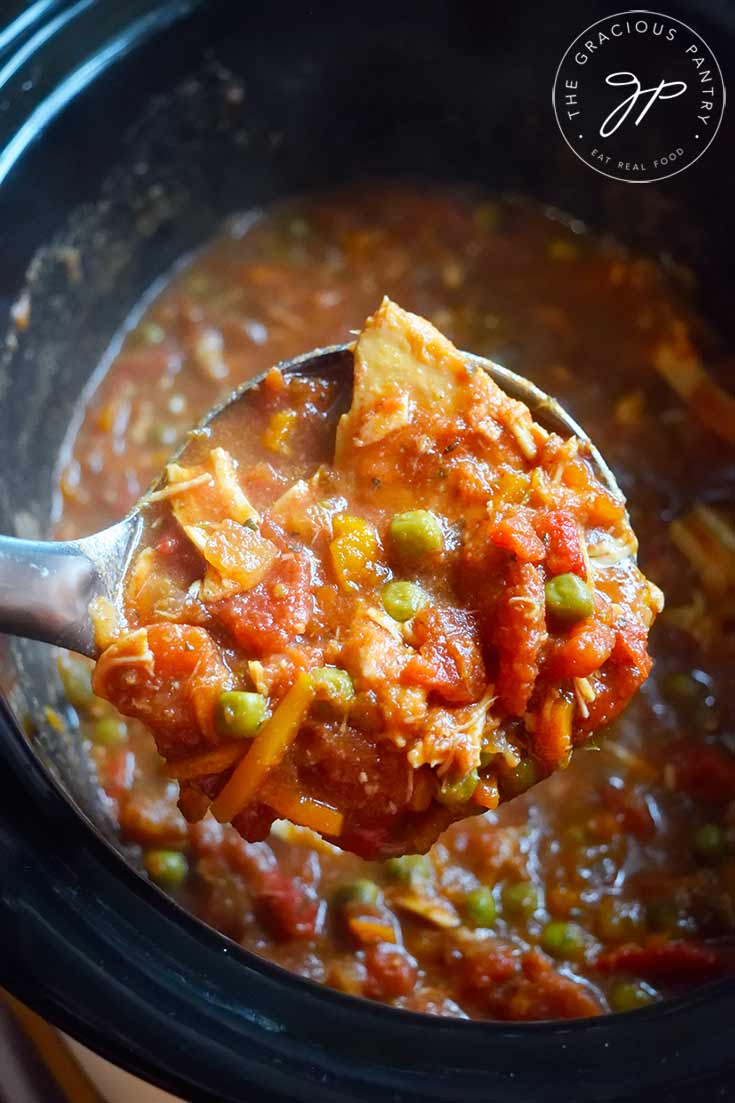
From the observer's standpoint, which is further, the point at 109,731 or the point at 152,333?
the point at 152,333

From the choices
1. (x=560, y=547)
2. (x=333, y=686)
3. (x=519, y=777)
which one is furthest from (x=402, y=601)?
(x=519, y=777)

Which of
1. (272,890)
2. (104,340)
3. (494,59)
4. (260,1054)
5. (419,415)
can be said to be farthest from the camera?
(104,340)

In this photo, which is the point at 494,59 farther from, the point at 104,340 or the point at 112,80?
the point at 104,340

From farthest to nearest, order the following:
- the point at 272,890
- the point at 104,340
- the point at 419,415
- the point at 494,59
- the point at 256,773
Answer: the point at 104,340, the point at 494,59, the point at 272,890, the point at 419,415, the point at 256,773

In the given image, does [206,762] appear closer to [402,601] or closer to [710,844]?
[402,601]

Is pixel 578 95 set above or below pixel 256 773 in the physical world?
above

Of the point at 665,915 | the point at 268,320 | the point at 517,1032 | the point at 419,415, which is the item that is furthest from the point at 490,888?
the point at 268,320

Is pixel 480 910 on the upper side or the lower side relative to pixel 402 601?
lower

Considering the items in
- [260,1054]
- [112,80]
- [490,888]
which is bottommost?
[490,888]
